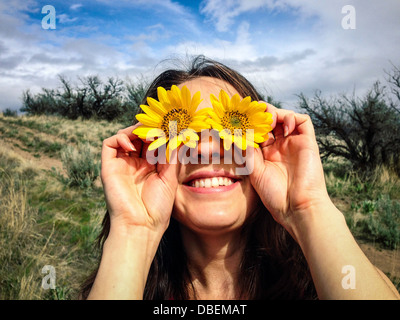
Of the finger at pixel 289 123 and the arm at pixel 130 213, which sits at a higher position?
the finger at pixel 289 123

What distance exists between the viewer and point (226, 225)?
172 centimetres

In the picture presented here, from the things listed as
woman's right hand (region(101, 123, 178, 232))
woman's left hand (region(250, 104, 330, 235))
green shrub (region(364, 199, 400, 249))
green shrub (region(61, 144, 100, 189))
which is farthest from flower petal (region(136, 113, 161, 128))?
green shrub (region(61, 144, 100, 189))

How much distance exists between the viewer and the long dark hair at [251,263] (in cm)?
200

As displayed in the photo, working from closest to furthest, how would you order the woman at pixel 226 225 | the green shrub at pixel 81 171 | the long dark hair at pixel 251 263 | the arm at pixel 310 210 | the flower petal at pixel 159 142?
the arm at pixel 310 210 < the woman at pixel 226 225 < the flower petal at pixel 159 142 < the long dark hair at pixel 251 263 < the green shrub at pixel 81 171

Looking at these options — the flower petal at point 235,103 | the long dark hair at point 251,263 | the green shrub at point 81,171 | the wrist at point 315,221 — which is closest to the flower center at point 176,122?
the flower petal at point 235,103

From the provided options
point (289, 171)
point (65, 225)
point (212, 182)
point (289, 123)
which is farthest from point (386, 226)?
point (65, 225)

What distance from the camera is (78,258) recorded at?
3926 millimetres

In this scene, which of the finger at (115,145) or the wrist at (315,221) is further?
the finger at (115,145)

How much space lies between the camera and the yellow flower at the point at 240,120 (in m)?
1.62

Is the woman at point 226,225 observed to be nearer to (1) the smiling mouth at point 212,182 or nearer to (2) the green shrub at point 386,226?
(1) the smiling mouth at point 212,182

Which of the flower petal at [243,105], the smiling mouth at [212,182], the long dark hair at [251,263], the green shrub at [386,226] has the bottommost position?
the green shrub at [386,226]

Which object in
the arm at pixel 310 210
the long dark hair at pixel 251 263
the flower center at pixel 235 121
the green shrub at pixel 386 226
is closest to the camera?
the arm at pixel 310 210

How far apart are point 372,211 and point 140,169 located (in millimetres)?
5505
